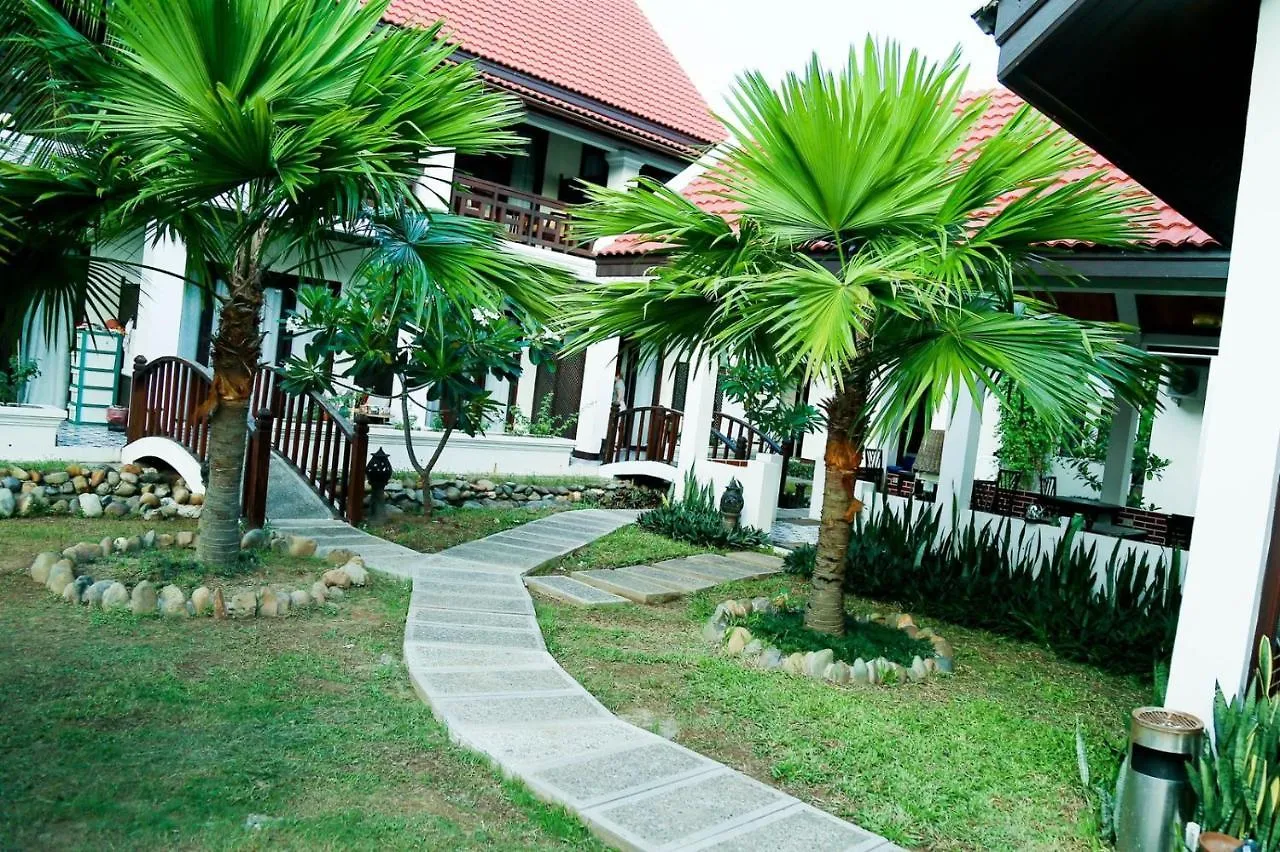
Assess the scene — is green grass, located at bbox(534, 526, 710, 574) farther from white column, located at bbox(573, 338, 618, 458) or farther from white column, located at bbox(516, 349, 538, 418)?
white column, located at bbox(516, 349, 538, 418)

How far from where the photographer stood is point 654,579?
7676mm

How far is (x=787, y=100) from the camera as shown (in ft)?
16.2

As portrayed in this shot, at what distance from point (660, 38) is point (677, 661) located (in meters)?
17.6

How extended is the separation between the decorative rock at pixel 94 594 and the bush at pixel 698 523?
5.27 m

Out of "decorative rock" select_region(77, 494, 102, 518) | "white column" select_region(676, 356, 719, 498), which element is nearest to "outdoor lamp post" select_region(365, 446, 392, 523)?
"decorative rock" select_region(77, 494, 102, 518)

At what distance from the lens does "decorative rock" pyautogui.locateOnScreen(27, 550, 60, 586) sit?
6051 mm

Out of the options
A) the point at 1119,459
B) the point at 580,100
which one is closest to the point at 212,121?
the point at 1119,459

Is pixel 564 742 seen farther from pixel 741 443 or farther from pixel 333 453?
pixel 741 443

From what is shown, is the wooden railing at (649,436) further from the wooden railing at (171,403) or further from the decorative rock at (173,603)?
the decorative rock at (173,603)

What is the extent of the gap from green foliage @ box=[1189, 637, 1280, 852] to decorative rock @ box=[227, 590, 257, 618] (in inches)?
192

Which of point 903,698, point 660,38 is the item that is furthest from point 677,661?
point 660,38

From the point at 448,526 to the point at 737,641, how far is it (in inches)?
171

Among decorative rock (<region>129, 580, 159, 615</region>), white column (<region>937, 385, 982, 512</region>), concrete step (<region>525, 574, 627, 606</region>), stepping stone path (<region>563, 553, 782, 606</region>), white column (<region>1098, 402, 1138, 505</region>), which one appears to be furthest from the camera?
white column (<region>1098, 402, 1138, 505</region>)

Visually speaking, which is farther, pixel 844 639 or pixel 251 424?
pixel 251 424
